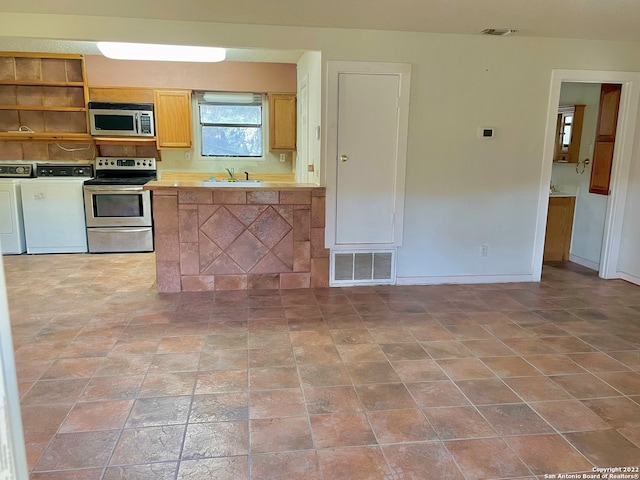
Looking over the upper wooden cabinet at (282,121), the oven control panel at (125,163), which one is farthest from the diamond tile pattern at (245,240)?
the oven control panel at (125,163)

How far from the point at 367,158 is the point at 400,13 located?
122 cm

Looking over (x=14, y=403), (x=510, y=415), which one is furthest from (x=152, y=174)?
(x=14, y=403)

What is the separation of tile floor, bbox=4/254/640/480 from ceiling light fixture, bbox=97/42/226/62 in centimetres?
216

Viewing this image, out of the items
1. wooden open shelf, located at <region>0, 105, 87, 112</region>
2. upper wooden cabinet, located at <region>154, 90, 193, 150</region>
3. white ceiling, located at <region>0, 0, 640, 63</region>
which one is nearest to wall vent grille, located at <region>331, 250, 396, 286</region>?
white ceiling, located at <region>0, 0, 640, 63</region>

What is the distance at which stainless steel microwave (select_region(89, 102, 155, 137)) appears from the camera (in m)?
5.68

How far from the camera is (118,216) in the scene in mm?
5562

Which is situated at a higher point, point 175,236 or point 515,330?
point 175,236

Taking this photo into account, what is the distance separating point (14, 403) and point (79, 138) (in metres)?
5.82

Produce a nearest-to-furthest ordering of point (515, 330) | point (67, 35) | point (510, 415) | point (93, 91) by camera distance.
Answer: point (510, 415)
point (515, 330)
point (67, 35)
point (93, 91)

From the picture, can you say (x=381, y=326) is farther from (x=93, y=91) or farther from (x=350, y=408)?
(x=93, y=91)

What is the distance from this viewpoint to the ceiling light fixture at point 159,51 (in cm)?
395

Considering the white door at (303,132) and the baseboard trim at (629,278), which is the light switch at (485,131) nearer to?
the white door at (303,132)

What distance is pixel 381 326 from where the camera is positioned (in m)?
3.39

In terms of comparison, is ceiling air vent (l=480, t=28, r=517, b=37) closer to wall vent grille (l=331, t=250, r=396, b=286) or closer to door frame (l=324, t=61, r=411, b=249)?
door frame (l=324, t=61, r=411, b=249)
